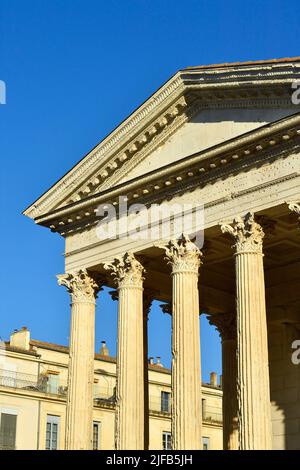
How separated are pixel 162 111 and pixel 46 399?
82.2ft

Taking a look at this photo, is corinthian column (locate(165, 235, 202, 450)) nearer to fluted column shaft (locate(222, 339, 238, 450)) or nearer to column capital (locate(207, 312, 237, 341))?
fluted column shaft (locate(222, 339, 238, 450))

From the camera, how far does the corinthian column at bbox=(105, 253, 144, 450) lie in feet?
95.7

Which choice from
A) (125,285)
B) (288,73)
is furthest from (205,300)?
(288,73)

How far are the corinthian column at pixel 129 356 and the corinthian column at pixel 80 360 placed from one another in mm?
1448

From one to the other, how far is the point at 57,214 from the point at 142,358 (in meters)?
6.40

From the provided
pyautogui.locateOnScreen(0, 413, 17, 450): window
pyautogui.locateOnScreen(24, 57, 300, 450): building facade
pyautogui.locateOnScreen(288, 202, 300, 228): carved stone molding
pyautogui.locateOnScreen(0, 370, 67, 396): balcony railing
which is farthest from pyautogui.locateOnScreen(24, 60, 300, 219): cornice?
pyautogui.locateOnScreen(0, 413, 17, 450): window

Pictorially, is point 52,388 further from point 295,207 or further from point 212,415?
point 295,207

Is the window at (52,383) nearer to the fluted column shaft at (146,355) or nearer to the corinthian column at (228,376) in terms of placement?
the corinthian column at (228,376)

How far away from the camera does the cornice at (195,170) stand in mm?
26531

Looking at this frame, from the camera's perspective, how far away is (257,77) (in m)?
27.7

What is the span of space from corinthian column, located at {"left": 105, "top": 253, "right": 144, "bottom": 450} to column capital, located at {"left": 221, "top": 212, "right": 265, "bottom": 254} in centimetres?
480

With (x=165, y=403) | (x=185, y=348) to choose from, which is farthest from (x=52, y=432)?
(x=185, y=348)
